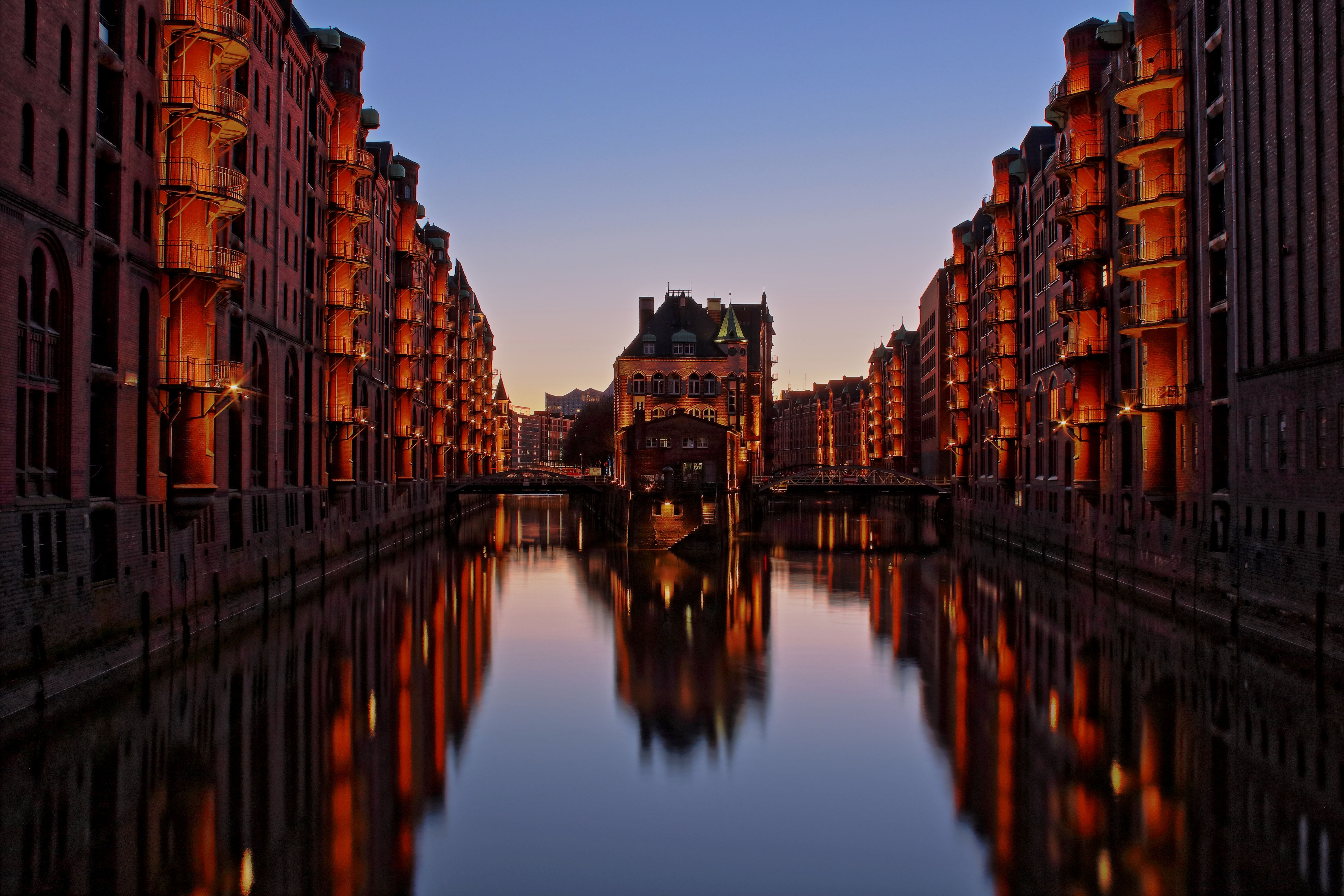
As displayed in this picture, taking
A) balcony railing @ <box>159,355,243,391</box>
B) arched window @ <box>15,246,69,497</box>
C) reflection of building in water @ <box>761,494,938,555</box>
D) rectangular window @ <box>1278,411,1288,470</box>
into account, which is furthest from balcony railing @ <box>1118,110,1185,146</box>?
reflection of building in water @ <box>761,494,938,555</box>

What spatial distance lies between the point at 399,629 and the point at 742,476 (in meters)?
53.0

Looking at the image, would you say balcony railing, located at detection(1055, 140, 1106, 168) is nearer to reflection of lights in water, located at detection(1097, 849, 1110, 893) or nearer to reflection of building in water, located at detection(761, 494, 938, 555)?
reflection of building in water, located at detection(761, 494, 938, 555)

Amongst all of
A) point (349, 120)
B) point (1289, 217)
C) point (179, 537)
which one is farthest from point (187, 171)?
point (1289, 217)

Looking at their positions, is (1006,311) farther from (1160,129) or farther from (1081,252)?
(1160,129)

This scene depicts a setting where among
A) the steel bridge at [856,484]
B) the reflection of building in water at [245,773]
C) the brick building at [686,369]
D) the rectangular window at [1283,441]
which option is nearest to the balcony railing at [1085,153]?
the rectangular window at [1283,441]

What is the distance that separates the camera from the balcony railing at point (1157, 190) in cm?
3675

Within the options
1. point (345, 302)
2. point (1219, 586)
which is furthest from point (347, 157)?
point (1219, 586)

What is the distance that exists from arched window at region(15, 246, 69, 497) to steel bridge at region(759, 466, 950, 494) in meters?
61.6

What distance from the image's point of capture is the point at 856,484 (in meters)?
82.4

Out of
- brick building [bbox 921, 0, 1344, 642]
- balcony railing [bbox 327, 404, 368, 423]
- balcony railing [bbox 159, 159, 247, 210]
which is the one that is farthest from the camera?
balcony railing [bbox 327, 404, 368, 423]

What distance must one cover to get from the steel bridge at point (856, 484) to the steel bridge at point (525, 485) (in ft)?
46.6

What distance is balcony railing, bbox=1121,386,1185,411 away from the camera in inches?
1448

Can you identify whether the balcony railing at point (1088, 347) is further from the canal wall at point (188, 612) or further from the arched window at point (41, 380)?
the arched window at point (41, 380)

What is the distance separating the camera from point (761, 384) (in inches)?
5192
